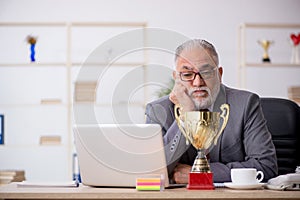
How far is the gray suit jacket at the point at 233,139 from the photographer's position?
7.61 feet

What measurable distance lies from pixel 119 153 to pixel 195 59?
2.49 ft

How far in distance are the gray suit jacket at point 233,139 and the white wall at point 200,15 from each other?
2806 mm

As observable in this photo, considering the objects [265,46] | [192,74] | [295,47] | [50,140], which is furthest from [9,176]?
[192,74]

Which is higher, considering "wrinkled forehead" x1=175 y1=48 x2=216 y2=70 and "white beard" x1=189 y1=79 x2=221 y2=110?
"wrinkled forehead" x1=175 y1=48 x2=216 y2=70

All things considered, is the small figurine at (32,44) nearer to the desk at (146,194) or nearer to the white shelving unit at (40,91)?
the white shelving unit at (40,91)

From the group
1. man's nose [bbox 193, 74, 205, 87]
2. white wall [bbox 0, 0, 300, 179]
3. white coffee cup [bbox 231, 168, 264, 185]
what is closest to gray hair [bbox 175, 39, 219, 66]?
man's nose [bbox 193, 74, 205, 87]

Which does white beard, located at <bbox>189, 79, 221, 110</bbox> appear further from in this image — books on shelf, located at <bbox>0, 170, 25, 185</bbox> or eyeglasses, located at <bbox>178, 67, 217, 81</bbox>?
books on shelf, located at <bbox>0, 170, 25, 185</bbox>

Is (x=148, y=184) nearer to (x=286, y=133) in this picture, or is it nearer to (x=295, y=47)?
(x=286, y=133)

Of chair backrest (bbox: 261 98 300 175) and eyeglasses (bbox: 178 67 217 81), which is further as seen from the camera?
chair backrest (bbox: 261 98 300 175)

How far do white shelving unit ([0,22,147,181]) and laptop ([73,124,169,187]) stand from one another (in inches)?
130

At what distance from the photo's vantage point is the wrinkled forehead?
100 inches

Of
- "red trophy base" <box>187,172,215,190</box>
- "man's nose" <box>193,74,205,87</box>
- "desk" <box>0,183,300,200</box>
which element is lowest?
"desk" <box>0,183,300,200</box>

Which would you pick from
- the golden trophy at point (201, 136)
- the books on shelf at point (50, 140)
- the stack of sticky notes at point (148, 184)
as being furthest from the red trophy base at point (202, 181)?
the books on shelf at point (50, 140)

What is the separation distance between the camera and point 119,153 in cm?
194
